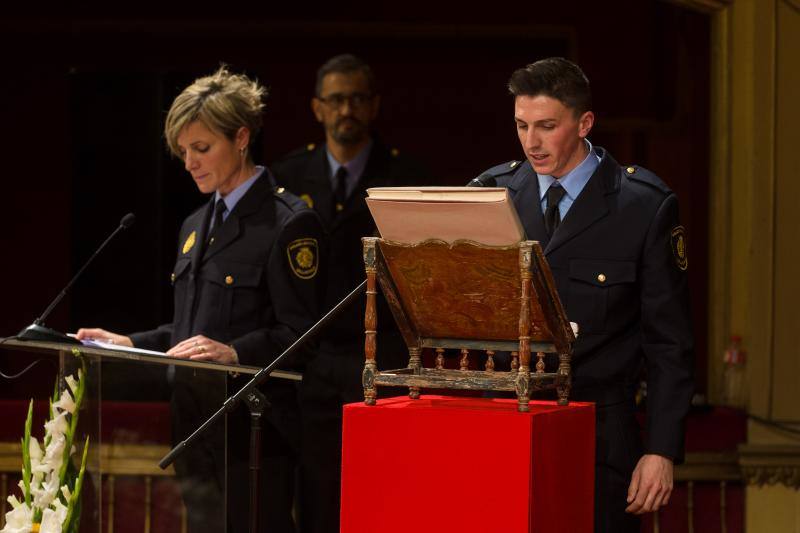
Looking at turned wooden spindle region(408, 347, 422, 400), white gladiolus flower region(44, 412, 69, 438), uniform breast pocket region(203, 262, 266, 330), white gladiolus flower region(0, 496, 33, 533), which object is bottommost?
white gladiolus flower region(0, 496, 33, 533)

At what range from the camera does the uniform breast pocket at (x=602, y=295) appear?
261 cm

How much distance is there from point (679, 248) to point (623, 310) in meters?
0.17

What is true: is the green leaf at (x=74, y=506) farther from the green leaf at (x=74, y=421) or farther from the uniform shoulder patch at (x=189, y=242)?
the uniform shoulder patch at (x=189, y=242)

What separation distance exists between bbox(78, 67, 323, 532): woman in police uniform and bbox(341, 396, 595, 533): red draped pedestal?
741 mm

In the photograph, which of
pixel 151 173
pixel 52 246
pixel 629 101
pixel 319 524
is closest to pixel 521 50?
pixel 629 101

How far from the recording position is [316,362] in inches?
152

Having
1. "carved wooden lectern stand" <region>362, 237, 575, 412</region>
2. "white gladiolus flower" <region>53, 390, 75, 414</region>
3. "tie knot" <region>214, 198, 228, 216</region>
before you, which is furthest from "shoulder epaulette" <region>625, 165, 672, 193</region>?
"white gladiolus flower" <region>53, 390, 75, 414</region>

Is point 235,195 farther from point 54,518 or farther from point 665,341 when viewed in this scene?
point 665,341

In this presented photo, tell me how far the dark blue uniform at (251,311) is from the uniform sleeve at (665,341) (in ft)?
3.05

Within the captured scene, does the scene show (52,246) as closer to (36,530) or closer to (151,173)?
(151,173)

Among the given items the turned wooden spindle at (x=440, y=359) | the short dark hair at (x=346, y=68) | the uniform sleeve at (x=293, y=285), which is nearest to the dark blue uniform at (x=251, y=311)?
the uniform sleeve at (x=293, y=285)

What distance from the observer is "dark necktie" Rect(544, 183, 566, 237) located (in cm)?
269

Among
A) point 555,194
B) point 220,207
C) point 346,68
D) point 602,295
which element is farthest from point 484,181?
point 346,68

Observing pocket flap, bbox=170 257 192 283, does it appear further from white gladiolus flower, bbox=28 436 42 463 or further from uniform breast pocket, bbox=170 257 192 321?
white gladiolus flower, bbox=28 436 42 463
